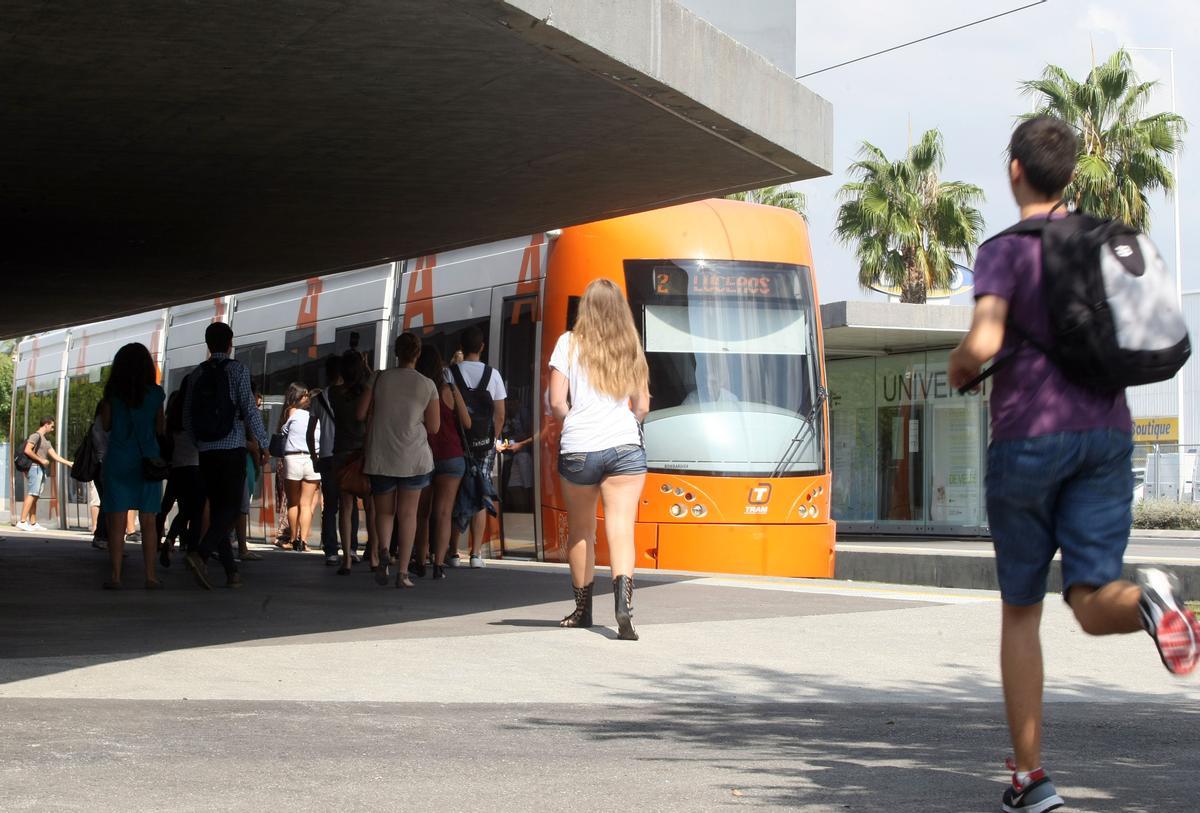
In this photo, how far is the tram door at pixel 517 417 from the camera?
47.7 ft

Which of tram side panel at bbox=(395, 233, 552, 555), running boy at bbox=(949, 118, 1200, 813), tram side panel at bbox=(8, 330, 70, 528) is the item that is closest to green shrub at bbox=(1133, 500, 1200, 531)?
tram side panel at bbox=(395, 233, 552, 555)

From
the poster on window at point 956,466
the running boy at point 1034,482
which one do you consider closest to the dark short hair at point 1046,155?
the running boy at point 1034,482

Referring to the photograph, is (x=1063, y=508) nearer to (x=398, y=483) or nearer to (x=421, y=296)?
(x=398, y=483)

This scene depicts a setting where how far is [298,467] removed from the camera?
15.6 meters

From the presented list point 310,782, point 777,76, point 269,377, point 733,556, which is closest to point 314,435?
point 733,556

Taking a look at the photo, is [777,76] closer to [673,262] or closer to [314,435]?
[673,262]

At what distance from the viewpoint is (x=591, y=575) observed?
324 inches

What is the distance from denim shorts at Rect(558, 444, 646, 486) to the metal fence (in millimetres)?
27756

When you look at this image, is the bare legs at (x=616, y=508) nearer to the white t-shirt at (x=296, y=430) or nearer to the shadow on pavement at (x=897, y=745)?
the shadow on pavement at (x=897, y=745)

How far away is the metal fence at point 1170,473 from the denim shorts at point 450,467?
81.4 ft

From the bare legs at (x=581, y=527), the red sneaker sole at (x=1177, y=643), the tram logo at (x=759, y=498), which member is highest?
the tram logo at (x=759, y=498)

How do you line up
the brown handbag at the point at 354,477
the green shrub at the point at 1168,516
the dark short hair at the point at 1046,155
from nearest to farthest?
1. the dark short hair at the point at 1046,155
2. the brown handbag at the point at 354,477
3. the green shrub at the point at 1168,516

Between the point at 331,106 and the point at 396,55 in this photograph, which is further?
the point at 331,106

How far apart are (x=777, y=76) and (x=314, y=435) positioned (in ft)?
22.5
